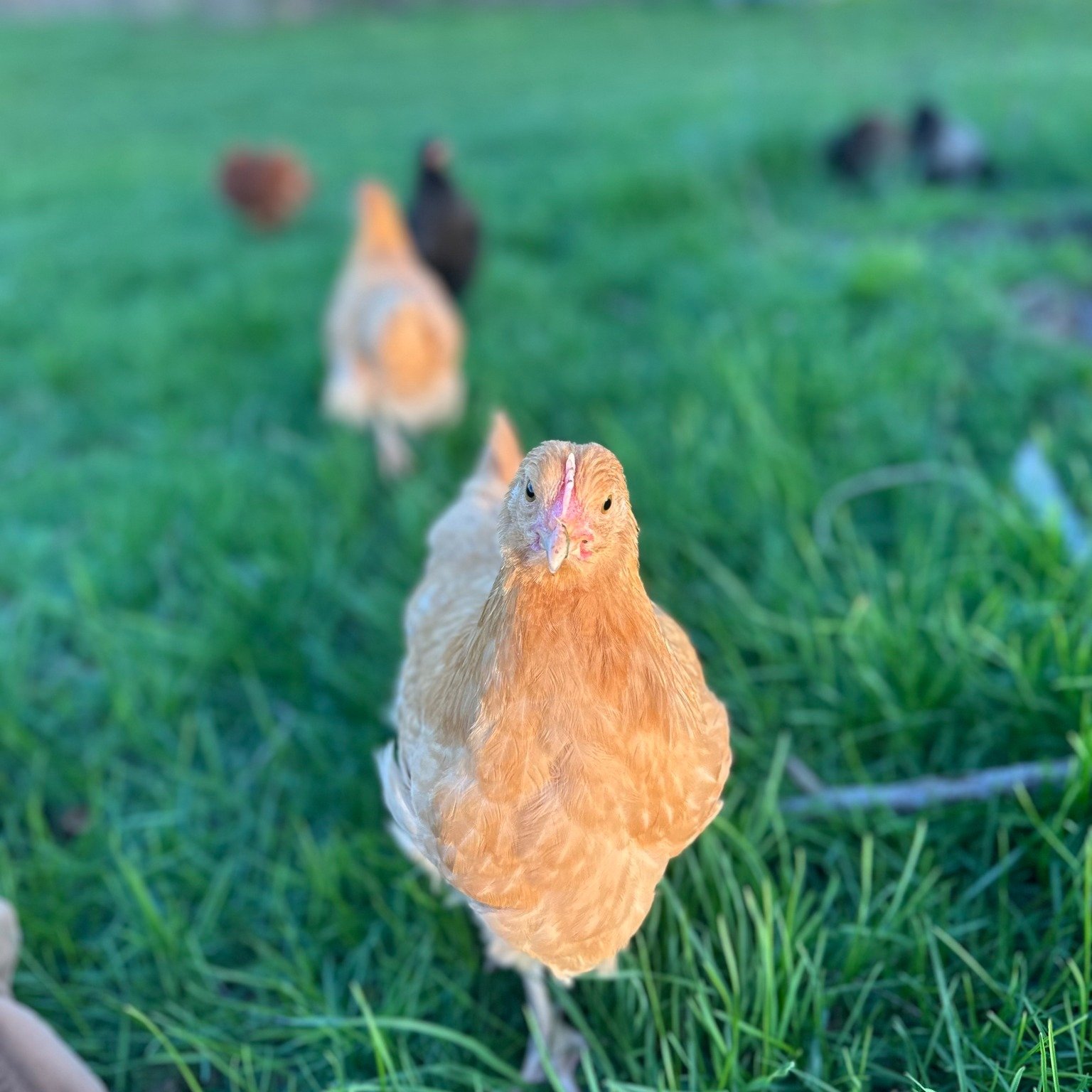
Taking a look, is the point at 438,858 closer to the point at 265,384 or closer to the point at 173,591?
the point at 173,591

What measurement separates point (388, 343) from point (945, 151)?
13.5 ft

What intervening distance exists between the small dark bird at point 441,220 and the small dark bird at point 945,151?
3.08 meters

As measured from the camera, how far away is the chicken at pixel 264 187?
562 centimetres

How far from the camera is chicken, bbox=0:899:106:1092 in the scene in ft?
4.60

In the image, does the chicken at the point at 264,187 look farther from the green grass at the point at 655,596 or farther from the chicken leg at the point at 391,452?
the chicken leg at the point at 391,452

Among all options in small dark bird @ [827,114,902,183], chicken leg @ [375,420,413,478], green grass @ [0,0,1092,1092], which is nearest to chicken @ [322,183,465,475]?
chicken leg @ [375,420,413,478]

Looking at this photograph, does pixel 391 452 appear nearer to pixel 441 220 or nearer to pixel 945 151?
pixel 441 220

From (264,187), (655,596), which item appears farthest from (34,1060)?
(264,187)

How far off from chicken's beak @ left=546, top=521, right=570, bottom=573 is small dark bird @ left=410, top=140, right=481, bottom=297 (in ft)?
11.4

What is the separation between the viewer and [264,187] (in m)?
5.61

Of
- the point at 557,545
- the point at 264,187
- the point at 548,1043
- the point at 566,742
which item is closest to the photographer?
the point at 557,545

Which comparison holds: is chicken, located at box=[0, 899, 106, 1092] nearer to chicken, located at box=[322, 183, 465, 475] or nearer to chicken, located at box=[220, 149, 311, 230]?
chicken, located at box=[322, 183, 465, 475]

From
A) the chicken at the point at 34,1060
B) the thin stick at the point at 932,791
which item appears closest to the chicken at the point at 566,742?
the thin stick at the point at 932,791

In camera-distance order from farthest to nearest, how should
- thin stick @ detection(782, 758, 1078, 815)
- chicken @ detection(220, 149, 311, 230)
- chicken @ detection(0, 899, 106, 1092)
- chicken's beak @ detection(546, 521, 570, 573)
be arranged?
1. chicken @ detection(220, 149, 311, 230)
2. thin stick @ detection(782, 758, 1078, 815)
3. chicken @ detection(0, 899, 106, 1092)
4. chicken's beak @ detection(546, 521, 570, 573)
